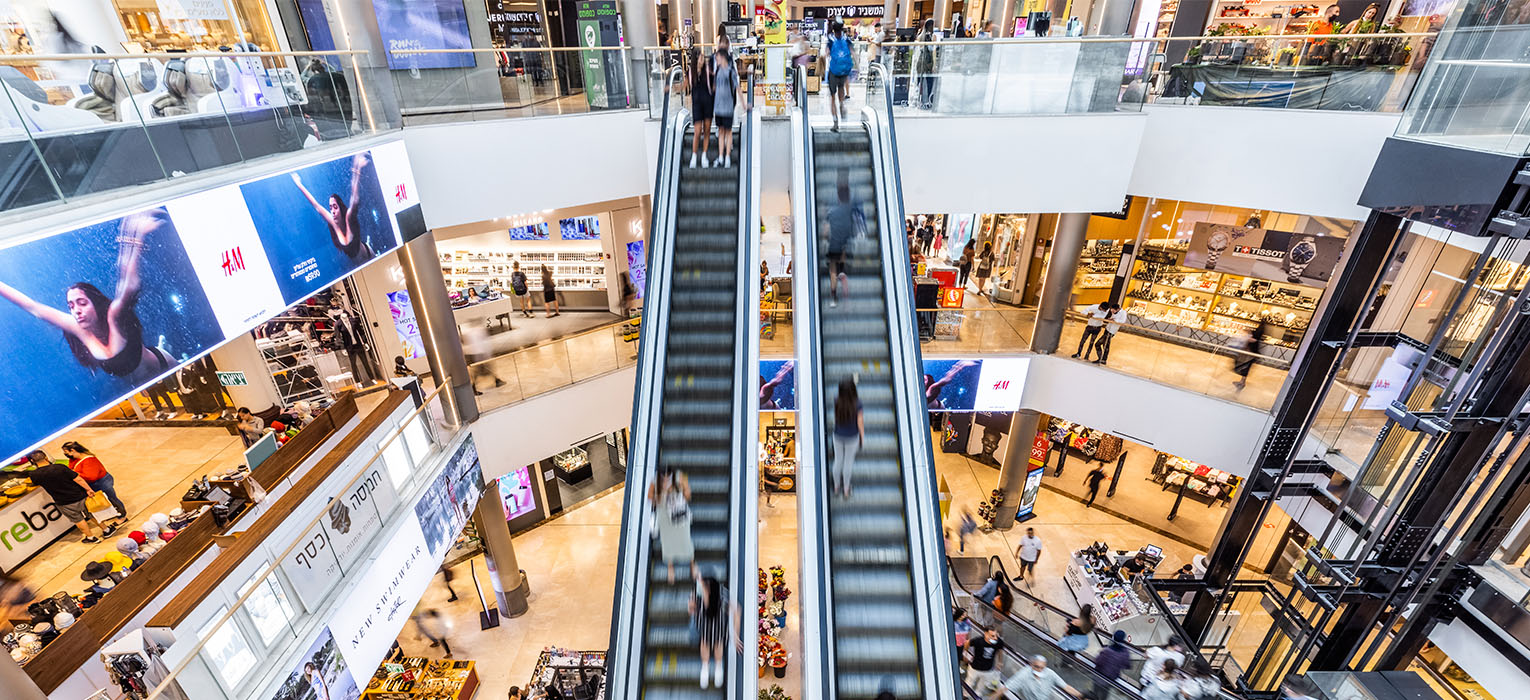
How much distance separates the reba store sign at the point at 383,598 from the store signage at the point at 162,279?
134 inches

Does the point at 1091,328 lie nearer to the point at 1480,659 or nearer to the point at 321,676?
the point at 1480,659

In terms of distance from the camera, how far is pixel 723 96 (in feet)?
28.5

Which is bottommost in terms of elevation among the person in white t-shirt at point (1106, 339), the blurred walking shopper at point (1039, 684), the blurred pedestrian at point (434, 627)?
the blurred pedestrian at point (434, 627)

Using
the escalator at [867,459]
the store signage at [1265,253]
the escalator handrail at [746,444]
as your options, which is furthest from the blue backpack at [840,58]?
the store signage at [1265,253]

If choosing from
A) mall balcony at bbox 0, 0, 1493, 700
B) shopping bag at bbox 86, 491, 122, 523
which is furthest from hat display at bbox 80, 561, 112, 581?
shopping bag at bbox 86, 491, 122, 523

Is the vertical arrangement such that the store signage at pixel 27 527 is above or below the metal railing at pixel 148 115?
below

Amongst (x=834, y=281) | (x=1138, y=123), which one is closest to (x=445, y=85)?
(x=834, y=281)

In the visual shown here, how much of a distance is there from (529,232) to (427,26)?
4766mm

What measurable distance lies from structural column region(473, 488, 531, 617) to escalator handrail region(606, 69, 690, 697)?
21.0 feet

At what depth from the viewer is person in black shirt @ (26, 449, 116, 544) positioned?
26.4 feet

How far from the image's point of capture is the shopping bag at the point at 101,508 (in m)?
8.61

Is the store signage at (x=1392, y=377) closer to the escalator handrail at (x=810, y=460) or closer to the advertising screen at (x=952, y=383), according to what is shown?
the advertising screen at (x=952, y=383)

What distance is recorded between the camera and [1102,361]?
11.6m

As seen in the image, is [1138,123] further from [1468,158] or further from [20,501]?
[20,501]
